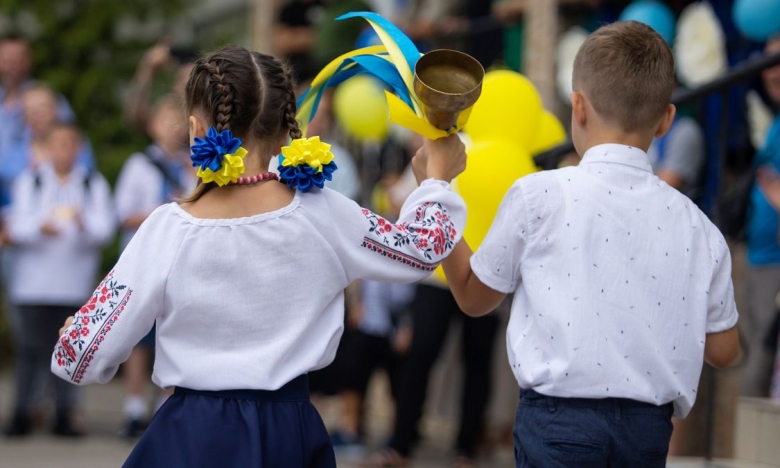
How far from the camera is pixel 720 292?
2428 millimetres

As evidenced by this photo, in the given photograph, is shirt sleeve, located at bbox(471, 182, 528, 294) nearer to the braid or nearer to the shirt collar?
the shirt collar

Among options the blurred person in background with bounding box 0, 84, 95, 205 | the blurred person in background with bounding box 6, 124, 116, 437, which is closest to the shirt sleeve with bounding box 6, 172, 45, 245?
the blurred person in background with bounding box 6, 124, 116, 437

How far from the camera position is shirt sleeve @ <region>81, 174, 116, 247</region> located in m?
6.37

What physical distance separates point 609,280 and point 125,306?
1.01 metres

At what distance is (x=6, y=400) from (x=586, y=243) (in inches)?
249

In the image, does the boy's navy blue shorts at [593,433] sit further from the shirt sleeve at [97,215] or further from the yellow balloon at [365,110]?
the shirt sleeve at [97,215]

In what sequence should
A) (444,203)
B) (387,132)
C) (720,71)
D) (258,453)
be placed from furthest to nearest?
(387,132) → (720,71) → (444,203) → (258,453)

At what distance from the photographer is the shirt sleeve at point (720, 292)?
2426 mm

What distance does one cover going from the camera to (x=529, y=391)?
2.36m

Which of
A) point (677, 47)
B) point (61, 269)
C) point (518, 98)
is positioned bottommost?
point (61, 269)

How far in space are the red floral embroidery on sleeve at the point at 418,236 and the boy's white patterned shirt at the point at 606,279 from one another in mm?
101

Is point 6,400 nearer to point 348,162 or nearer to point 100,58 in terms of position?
point 348,162

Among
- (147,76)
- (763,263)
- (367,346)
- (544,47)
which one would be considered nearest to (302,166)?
(763,263)

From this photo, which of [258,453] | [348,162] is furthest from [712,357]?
[348,162]
